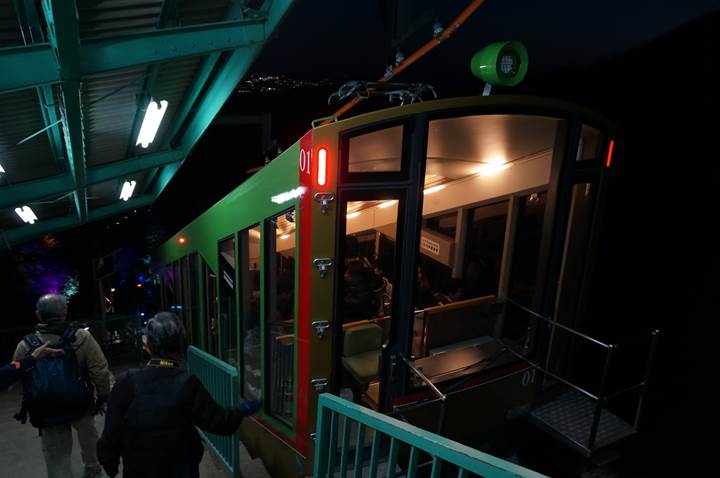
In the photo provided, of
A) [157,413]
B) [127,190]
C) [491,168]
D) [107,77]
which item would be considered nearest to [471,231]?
[491,168]

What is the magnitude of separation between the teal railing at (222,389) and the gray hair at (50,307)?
4.15 ft

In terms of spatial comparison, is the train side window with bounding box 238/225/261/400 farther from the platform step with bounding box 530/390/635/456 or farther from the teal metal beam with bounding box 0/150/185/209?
the teal metal beam with bounding box 0/150/185/209

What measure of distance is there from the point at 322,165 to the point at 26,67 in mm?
2226

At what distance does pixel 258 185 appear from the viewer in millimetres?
3984

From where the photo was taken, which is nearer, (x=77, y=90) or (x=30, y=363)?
(x=30, y=363)

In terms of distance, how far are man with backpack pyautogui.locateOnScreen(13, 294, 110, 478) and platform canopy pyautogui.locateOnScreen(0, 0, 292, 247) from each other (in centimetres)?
166

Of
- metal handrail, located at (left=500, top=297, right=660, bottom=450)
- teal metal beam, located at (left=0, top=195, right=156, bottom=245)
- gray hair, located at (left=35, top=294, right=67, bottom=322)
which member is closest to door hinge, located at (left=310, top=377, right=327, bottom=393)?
gray hair, located at (left=35, top=294, right=67, bottom=322)

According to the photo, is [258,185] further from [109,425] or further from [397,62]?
[397,62]

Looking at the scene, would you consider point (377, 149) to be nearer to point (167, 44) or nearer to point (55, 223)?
point (167, 44)

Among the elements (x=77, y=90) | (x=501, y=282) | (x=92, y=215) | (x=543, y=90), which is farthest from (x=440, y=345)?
(x=92, y=215)

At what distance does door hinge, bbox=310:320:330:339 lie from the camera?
9.88 feet

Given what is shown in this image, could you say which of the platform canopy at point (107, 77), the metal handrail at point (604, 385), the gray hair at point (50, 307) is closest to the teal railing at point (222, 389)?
the gray hair at point (50, 307)

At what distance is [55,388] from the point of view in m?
2.95

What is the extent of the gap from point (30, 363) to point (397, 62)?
520 centimetres
